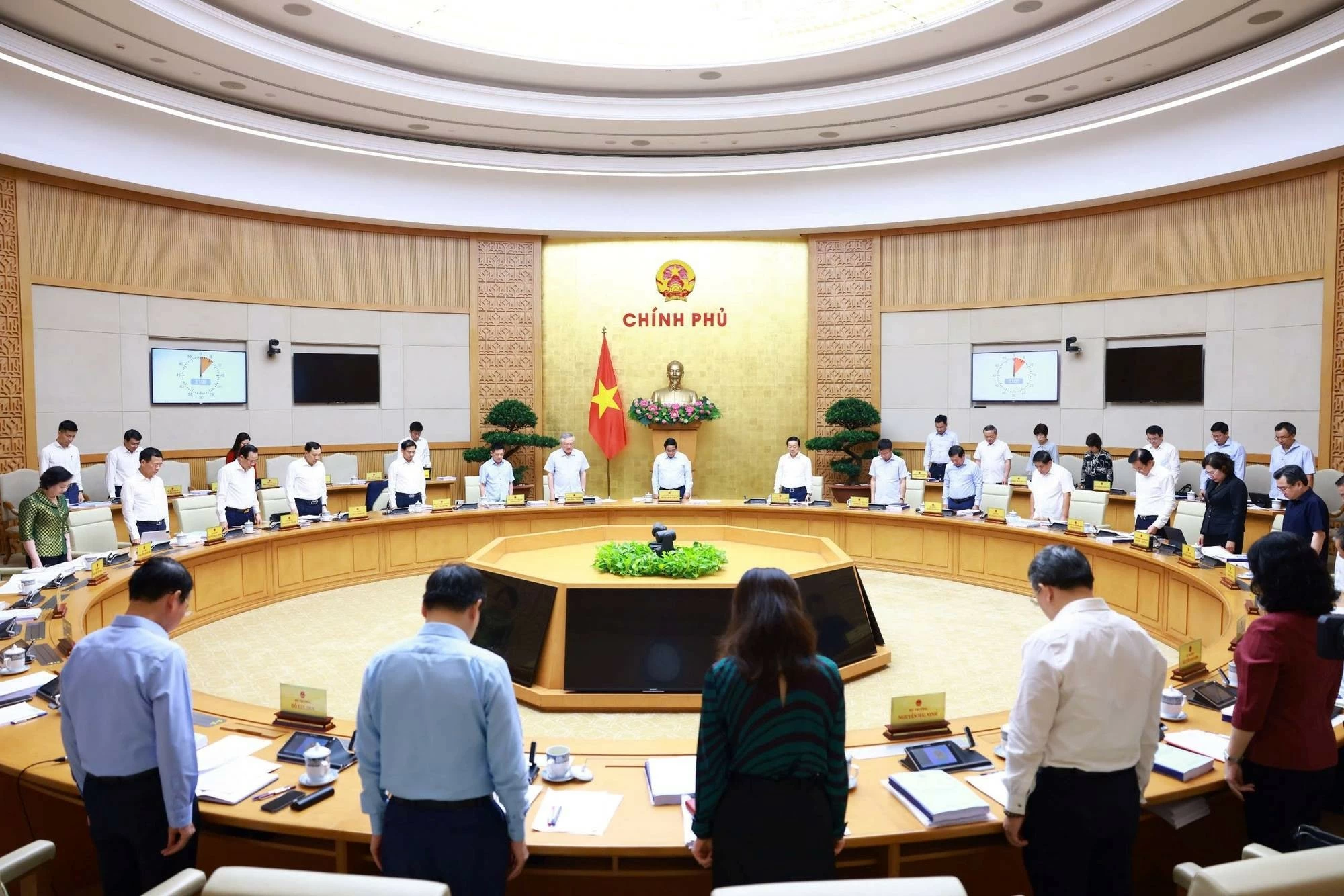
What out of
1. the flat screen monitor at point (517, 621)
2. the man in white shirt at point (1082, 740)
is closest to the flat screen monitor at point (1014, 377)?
the flat screen monitor at point (517, 621)

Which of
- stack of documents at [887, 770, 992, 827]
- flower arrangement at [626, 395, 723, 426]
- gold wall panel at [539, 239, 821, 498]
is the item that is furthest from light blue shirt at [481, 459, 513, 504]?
stack of documents at [887, 770, 992, 827]

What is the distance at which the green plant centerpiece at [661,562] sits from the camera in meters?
5.22

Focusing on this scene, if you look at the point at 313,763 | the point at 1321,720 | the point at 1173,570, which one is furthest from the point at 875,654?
the point at 313,763

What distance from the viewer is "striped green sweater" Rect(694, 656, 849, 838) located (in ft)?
6.55

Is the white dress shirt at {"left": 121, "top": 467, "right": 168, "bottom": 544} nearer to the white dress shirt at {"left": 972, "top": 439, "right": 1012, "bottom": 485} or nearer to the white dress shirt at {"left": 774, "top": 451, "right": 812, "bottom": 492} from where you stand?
the white dress shirt at {"left": 774, "top": 451, "right": 812, "bottom": 492}

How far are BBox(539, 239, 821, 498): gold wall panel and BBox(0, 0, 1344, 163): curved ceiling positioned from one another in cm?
188

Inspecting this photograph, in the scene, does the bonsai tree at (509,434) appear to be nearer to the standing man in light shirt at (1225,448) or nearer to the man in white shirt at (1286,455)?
the standing man in light shirt at (1225,448)

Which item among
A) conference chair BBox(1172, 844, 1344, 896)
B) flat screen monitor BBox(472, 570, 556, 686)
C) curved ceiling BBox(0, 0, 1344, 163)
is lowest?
flat screen monitor BBox(472, 570, 556, 686)

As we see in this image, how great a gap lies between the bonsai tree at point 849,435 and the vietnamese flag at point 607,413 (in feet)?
8.70

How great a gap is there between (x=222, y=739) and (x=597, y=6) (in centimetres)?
773

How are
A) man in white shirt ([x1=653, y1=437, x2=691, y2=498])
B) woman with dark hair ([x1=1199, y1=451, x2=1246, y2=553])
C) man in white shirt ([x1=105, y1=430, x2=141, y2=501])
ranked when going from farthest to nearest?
man in white shirt ([x1=653, y1=437, x2=691, y2=498]) < man in white shirt ([x1=105, y1=430, x2=141, y2=501]) < woman with dark hair ([x1=1199, y1=451, x2=1246, y2=553])

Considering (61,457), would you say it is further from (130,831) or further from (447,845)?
(447,845)

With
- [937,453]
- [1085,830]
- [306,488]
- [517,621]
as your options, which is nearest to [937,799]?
[1085,830]

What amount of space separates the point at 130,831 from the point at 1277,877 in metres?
2.78
